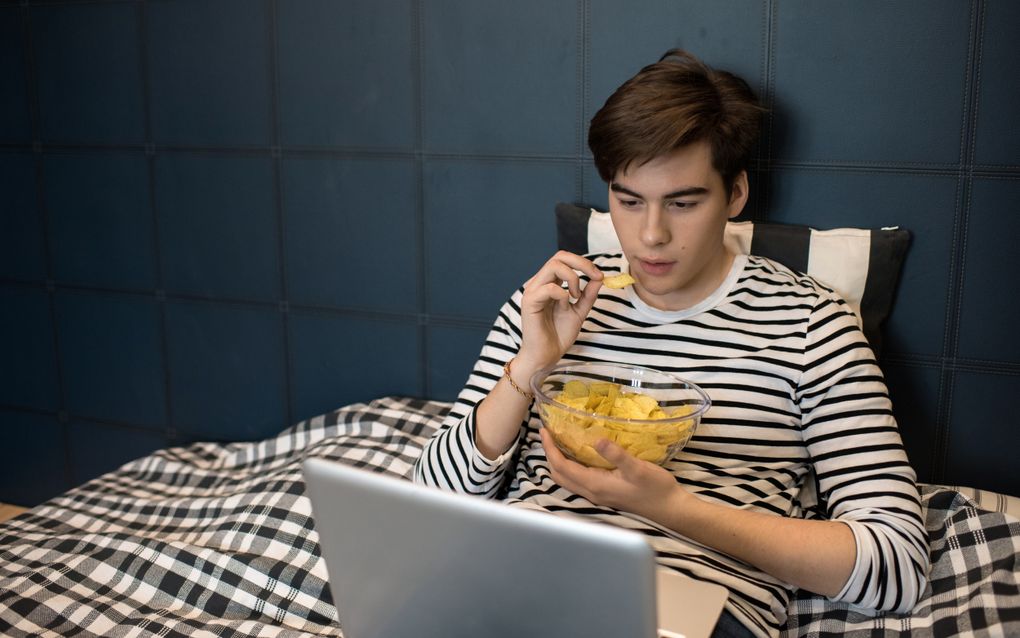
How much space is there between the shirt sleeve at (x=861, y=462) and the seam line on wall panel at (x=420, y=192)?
0.92 metres

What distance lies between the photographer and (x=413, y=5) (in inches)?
78.8

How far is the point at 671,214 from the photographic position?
4.80 feet

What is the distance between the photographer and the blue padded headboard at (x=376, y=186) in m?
1.68

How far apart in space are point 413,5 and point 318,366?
2.84ft

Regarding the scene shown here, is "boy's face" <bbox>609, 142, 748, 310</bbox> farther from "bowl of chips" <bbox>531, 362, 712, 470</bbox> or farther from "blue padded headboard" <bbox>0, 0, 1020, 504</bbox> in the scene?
"blue padded headboard" <bbox>0, 0, 1020, 504</bbox>

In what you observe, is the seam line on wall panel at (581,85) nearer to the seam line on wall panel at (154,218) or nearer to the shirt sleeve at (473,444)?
the shirt sleeve at (473,444)

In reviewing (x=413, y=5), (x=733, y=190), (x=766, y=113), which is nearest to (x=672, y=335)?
(x=733, y=190)

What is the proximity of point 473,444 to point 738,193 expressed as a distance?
Answer: 1.95 ft

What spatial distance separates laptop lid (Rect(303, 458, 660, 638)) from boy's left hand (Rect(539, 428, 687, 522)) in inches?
13.7

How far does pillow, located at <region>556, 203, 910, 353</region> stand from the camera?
1.68 meters

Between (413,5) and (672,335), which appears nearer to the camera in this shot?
(672,335)

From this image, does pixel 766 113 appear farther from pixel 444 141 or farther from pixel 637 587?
pixel 637 587

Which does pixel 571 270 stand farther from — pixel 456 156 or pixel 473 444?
pixel 456 156

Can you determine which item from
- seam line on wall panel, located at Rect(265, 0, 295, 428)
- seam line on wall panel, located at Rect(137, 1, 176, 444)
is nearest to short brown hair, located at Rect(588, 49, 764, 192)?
seam line on wall panel, located at Rect(265, 0, 295, 428)
